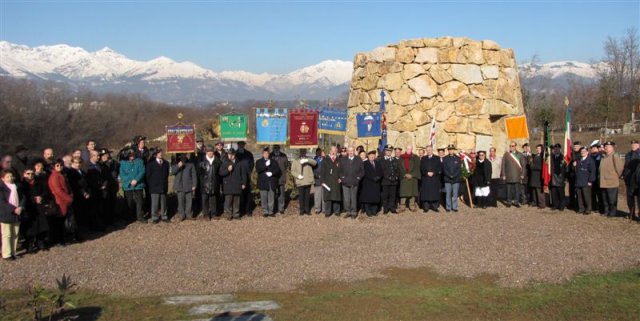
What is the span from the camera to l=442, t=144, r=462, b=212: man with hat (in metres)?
14.8

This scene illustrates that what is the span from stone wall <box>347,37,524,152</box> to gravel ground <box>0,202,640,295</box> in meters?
3.84

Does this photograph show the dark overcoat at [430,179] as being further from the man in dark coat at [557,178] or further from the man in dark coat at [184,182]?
the man in dark coat at [184,182]

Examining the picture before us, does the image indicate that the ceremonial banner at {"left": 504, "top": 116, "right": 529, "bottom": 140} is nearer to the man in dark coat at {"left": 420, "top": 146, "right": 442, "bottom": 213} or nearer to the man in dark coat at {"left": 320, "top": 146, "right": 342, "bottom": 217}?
the man in dark coat at {"left": 420, "top": 146, "right": 442, "bottom": 213}

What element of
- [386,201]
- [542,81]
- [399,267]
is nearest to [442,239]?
[399,267]

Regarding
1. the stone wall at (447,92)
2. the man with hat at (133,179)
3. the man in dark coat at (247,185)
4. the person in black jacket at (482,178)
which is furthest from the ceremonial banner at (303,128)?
the person in black jacket at (482,178)

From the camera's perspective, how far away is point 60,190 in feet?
35.8

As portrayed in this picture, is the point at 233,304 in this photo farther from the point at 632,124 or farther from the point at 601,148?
the point at 632,124

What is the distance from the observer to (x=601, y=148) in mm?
14758

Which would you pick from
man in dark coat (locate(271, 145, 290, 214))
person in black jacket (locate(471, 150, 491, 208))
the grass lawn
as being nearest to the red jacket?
the grass lawn

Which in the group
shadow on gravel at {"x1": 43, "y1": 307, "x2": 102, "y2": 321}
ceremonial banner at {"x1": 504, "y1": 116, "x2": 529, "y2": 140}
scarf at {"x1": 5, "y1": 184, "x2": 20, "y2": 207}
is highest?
ceremonial banner at {"x1": 504, "y1": 116, "x2": 529, "y2": 140}

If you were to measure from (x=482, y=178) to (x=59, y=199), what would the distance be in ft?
33.8

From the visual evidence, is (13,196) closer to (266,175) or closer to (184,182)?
(184,182)

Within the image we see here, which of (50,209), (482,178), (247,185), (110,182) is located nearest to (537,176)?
(482,178)

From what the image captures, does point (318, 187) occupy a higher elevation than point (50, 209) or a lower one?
higher
